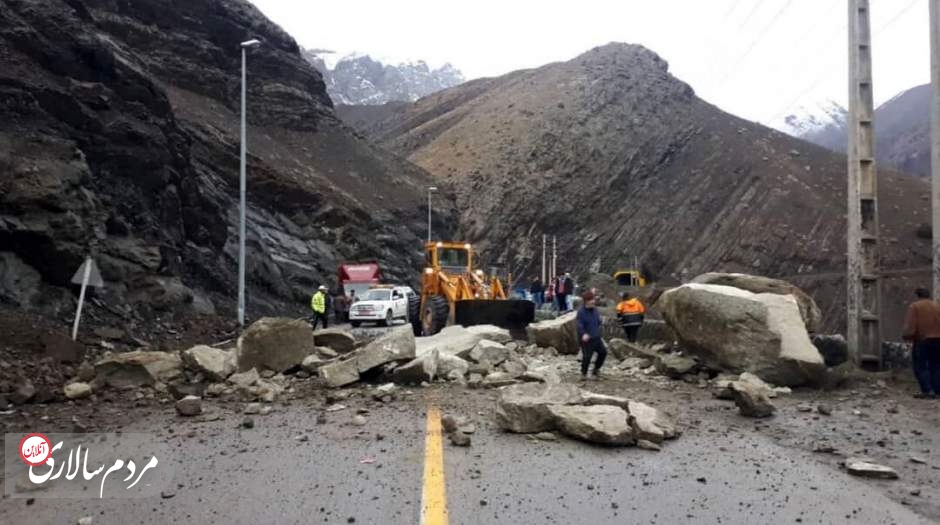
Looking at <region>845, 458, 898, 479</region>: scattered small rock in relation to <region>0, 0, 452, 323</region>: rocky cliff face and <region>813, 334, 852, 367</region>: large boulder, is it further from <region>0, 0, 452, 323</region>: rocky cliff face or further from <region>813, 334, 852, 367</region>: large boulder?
<region>0, 0, 452, 323</region>: rocky cliff face

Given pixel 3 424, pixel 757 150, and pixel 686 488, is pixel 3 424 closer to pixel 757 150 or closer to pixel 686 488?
pixel 686 488

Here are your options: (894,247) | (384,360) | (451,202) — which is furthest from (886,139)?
(384,360)

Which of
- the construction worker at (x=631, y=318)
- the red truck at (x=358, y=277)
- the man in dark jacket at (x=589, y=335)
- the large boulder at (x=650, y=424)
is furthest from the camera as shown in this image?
the red truck at (x=358, y=277)

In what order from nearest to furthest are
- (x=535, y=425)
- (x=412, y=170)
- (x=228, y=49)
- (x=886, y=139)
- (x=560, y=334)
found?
(x=535, y=425), (x=560, y=334), (x=228, y=49), (x=412, y=170), (x=886, y=139)

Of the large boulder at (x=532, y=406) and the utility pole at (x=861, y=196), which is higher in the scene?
the utility pole at (x=861, y=196)

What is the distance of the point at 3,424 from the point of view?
7828 millimetres

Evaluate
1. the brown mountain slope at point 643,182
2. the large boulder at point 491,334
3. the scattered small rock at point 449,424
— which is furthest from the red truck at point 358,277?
the scattered small rock at point 449,424

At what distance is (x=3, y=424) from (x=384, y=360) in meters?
4.62

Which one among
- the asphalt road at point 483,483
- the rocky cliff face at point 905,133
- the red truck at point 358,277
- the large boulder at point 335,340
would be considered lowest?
the asphalt road at point 483,483

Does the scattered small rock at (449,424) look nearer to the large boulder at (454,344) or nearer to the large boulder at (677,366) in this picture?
the large boulder at (454,344)

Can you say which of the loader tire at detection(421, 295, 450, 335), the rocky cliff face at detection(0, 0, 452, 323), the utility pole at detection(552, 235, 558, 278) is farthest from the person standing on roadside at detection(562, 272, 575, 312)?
the utility pole at detection(552, 235, 558, 278)

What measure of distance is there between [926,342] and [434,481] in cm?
779

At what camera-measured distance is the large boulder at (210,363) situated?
10117 mm

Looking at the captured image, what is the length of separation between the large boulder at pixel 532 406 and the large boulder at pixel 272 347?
4448 mm
